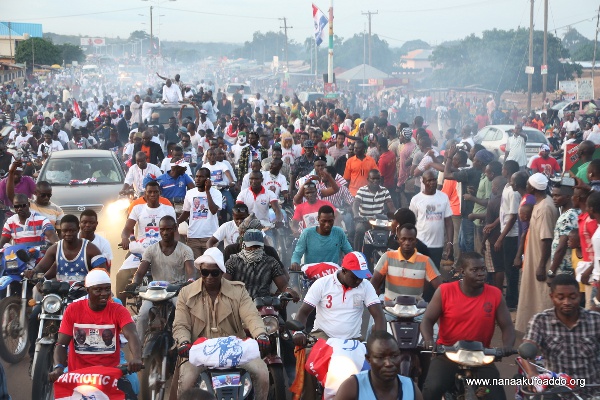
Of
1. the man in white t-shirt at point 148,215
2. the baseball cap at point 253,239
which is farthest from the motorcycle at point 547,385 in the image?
the man in white t-shirt at point 148,215

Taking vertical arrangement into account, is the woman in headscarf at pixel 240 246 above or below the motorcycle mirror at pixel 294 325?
above

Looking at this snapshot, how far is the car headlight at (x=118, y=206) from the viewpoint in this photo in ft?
49.6

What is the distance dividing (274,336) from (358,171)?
23.4 feet

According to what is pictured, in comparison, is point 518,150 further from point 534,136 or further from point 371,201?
point 534,136

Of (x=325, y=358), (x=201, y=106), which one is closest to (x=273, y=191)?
(x=325, y=358)

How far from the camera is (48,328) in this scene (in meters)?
8.14

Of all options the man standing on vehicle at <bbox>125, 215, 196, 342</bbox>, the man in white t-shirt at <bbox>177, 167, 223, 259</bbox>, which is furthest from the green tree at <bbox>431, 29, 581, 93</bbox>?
the man standing on vehicle at <bbox>125, 215, 196, 342</bbox>

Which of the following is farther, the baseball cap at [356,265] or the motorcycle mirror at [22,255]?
the motorcycle mirror at [22,255]

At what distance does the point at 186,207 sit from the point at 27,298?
3.08m

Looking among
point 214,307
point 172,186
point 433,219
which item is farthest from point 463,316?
point 172,186

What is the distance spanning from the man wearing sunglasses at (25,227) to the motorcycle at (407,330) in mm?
4510

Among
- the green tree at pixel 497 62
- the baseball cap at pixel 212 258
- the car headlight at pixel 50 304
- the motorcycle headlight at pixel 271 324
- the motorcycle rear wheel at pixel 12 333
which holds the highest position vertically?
the green tree at pixel 497 62

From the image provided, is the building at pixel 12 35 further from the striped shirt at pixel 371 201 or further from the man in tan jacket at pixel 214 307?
the man in tan jacket at pixel 214 307

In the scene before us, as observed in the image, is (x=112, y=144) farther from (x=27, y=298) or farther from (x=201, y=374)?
(x=201, y=374)
